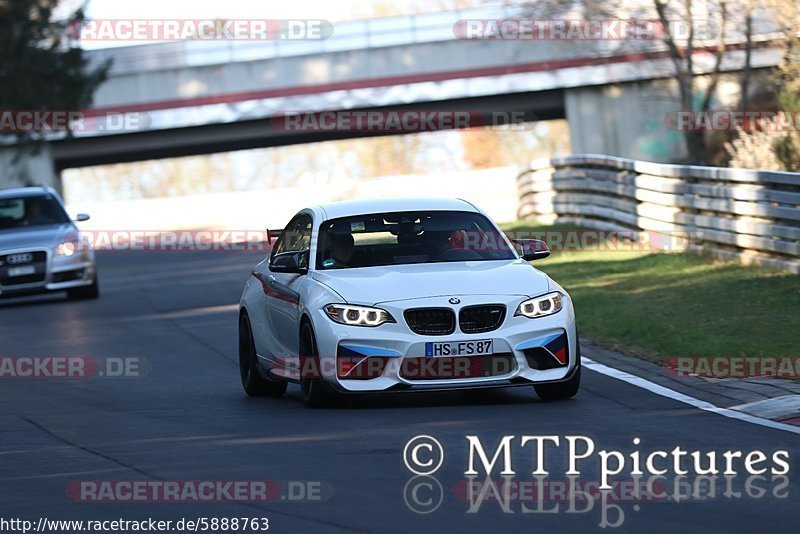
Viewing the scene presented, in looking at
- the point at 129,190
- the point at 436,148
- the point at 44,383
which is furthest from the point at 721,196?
the point at 129,190

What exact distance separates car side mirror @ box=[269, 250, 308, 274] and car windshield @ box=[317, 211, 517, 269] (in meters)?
0.12

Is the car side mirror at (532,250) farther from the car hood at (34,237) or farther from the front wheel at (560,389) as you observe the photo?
the car hood at (34,237)

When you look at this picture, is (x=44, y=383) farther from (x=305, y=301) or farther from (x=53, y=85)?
(x=53, y=85)

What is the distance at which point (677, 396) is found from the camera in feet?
38.9

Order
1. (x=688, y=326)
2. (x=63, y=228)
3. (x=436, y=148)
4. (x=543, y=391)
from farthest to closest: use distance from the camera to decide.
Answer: (x=436, y=148) < (x=63, y=228) < (x=688, y=326) < (x=543, y=391)

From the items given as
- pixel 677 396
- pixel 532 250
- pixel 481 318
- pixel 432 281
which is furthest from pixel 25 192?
pixel 677 396

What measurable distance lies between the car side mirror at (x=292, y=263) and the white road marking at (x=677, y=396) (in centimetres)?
269

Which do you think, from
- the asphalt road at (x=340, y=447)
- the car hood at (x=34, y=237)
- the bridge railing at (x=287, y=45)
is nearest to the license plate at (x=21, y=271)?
the car hood at (x=34, y=237)

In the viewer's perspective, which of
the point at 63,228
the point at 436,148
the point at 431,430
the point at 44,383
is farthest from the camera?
the point at 436,148

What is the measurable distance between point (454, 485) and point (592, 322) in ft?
29.8

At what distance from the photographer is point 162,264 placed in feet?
116

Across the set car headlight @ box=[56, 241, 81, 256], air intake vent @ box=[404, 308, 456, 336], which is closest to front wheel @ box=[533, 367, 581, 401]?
air intake vent @ box=[404, 308, 456, 336]

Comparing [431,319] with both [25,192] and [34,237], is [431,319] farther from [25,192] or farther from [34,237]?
[25,192]

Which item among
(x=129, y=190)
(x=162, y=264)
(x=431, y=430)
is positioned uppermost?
(x=431, y=430)
